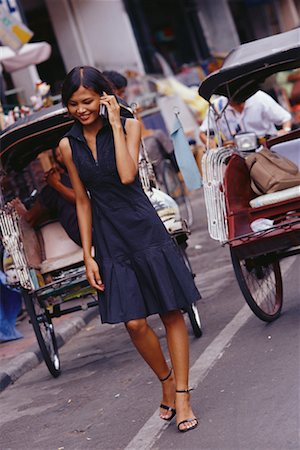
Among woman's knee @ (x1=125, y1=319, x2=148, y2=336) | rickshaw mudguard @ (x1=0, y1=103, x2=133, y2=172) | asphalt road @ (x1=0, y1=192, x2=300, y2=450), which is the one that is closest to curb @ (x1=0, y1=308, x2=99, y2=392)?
asphalt road @ (x1=0, y1=192, x2=300, y2=450)

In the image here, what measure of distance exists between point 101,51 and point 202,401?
65.4 feet

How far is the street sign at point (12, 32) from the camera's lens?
16.1 metres

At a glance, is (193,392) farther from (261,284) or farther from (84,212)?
(261,284)

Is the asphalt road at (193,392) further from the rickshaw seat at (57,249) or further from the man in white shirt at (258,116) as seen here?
the man in white shirt at (258,116)

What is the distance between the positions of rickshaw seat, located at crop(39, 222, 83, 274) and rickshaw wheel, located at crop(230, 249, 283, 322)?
1475 mm

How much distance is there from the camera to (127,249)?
5.91 metres

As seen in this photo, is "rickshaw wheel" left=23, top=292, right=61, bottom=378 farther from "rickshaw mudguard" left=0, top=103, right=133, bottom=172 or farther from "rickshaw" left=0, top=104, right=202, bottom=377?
"rickshaw mudguard" left=0, top=103, right=133, bottom=172

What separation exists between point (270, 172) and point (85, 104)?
2.90m

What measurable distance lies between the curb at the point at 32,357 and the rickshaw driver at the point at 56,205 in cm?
116

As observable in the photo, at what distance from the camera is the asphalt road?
5.71 m

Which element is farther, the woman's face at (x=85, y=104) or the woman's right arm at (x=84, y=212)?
the woman's right arm at (x=84, y=212)

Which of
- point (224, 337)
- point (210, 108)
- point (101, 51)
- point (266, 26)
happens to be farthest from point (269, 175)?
point (266, 26)

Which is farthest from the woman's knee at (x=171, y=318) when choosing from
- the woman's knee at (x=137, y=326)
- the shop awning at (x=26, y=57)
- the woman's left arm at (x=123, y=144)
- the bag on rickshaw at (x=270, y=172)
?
the shop awning at (x=26, y=57)

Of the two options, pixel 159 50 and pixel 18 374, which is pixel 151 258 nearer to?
pixel 18 374
